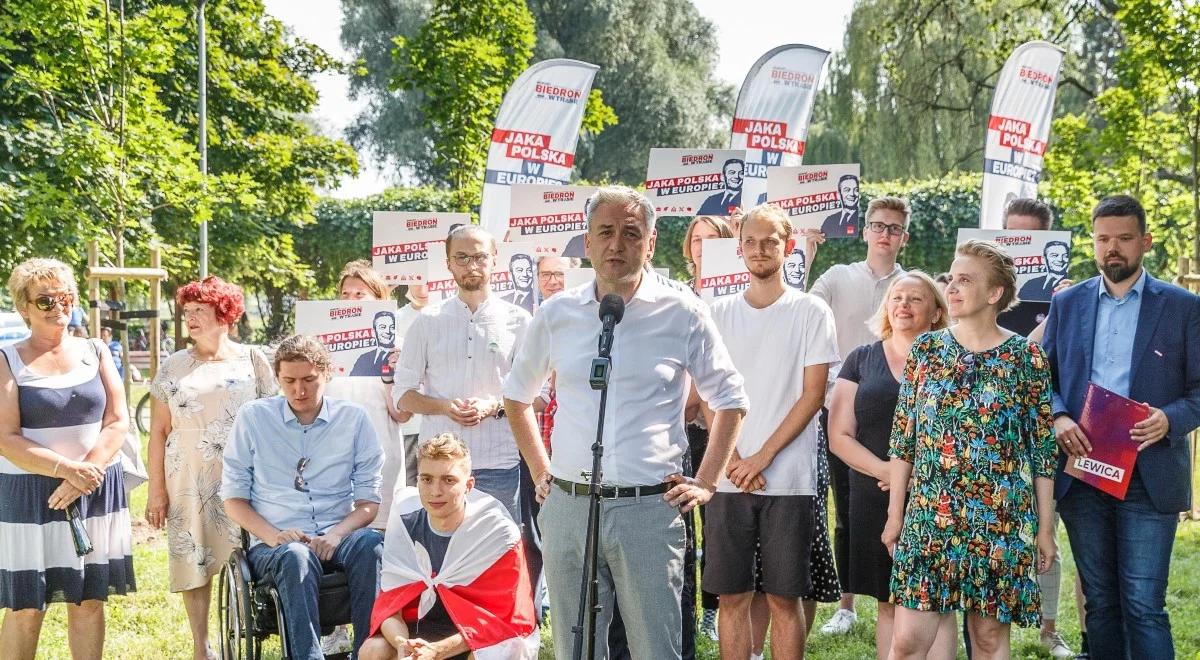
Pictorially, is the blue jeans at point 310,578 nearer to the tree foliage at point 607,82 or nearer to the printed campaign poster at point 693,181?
the printed campaign poster at point 693,181

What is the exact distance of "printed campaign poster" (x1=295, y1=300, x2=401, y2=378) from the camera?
6.15 meters

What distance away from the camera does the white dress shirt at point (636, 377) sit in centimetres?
369

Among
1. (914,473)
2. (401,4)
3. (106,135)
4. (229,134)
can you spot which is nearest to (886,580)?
(914,473)

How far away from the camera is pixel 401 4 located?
104ft

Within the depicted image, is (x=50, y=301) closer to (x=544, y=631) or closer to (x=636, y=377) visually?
(x=636, y=377)

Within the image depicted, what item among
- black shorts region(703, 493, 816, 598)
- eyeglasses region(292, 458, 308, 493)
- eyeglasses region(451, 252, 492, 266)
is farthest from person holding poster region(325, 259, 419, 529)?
black shorts region(703, 493, 816, 598)

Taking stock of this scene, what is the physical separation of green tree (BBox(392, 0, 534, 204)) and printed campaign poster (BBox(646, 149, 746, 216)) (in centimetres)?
522

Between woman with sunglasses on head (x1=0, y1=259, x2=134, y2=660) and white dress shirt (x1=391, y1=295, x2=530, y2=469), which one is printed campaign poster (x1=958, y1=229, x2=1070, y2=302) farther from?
woman with sunglasses on head (x1=0, y1=259, x2=134, y2=660)

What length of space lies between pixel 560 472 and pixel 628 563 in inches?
14.6

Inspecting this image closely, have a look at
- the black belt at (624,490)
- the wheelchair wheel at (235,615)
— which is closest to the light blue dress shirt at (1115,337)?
the black belt at (624,490)

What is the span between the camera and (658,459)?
3.70 metres

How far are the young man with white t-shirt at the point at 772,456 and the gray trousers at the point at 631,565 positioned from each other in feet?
3.24

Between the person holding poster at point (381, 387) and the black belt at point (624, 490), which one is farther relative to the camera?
the person holding poster at point (381, 387)

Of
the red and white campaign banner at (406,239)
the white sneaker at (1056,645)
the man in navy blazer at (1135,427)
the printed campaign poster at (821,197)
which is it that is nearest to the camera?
the man in navy blazer at (1135,427)
